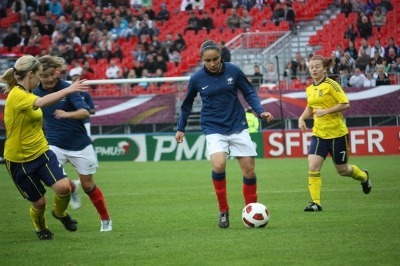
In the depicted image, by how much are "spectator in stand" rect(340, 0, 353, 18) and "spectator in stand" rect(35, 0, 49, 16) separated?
49.6ft

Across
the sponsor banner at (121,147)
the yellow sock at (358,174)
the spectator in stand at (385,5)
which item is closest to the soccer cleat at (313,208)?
the yellow sock at (358,174)

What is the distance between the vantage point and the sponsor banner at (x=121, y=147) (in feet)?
97.4

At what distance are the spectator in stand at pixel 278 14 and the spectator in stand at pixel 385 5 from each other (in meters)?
3.61

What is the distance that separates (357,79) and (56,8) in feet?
49.4

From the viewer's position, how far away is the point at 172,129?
2967cm

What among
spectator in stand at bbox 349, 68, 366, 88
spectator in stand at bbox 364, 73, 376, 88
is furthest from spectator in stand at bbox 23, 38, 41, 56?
spectator in stand at bbox 364, 73, 376, 88

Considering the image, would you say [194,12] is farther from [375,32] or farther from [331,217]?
[331,217]

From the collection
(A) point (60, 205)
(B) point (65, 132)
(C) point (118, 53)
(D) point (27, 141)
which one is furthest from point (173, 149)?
(D) point (27, 141)

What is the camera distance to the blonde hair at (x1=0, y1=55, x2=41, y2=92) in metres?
9.91

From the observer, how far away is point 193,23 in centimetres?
3350

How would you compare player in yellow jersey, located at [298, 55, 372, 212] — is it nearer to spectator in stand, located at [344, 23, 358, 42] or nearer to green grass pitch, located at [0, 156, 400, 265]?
green grass pitch, located at [0, 156, 400, 265]

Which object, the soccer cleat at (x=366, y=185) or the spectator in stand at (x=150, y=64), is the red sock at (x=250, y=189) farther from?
the spectator in stand at (x=150, y=64)

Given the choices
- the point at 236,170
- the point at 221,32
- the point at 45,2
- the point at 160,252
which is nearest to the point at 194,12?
the point at 221,32

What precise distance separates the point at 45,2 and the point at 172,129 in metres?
11.4
